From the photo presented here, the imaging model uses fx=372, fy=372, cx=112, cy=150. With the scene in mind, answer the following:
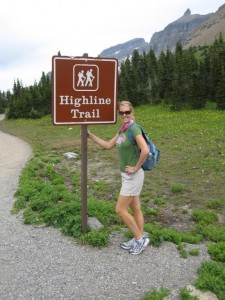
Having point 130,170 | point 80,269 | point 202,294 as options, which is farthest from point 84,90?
point 202,294

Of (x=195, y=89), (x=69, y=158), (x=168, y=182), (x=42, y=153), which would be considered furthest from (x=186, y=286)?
(x=195, y=89)

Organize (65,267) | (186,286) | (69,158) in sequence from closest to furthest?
(186,286)
(65,267)
(69,158)

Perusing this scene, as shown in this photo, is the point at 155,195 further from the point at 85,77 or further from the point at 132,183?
the point at 85,77

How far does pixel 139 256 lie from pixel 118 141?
223 cm

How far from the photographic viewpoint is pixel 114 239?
7.86 meters

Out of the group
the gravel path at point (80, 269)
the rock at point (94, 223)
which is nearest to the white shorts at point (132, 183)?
the gravel path at point (80, 269)

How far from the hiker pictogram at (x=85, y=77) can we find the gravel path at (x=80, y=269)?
125 inches

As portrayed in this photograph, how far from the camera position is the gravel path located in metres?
5.92

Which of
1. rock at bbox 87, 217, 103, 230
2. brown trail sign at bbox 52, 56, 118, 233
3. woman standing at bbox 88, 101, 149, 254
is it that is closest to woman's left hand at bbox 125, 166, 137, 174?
woman standing at bbox 88, 101, 149, 254

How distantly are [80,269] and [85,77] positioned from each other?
3.63 metres

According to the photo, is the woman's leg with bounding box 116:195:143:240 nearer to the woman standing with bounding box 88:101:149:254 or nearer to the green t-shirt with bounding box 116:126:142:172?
the woman standing with bounding box 88:101:149:254

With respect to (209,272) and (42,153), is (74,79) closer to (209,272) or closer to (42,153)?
(209,272)

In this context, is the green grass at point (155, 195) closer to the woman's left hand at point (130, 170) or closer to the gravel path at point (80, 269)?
the gravel path at point (80, 269)

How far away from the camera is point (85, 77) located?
735 centimetres
